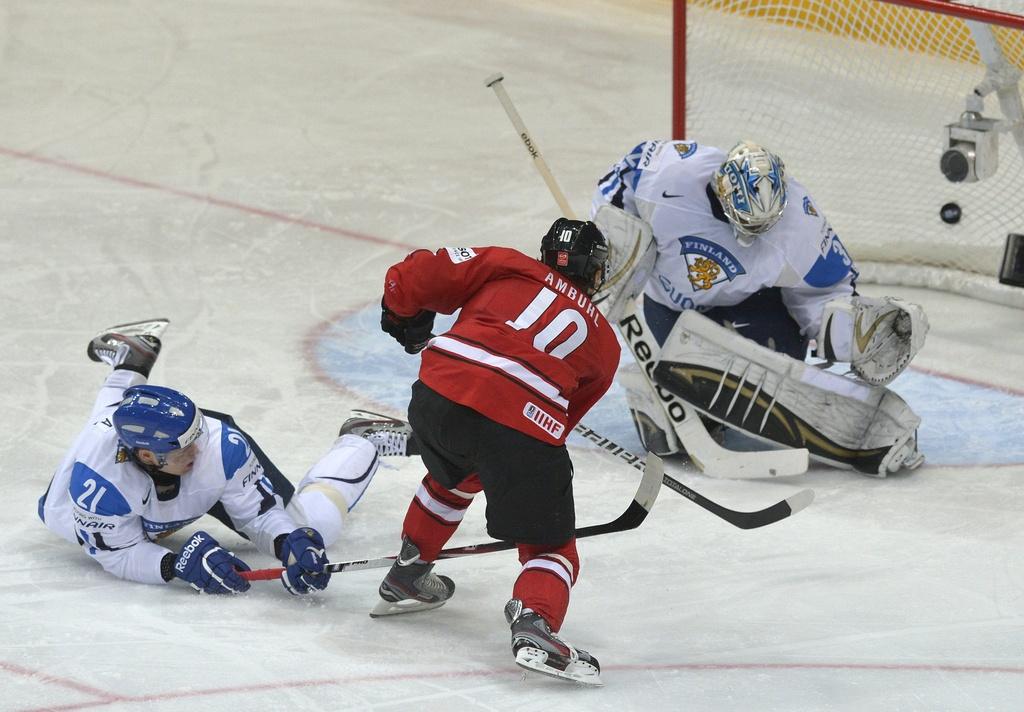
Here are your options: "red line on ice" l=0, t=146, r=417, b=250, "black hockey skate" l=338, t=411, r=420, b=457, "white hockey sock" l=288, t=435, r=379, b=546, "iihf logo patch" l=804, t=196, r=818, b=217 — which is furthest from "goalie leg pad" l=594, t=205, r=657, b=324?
"red line on ice" l=0, t=146, r=417, b=250

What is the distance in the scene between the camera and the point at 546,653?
10.4 feet

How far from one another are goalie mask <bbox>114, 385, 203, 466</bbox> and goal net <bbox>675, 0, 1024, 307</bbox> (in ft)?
10.2

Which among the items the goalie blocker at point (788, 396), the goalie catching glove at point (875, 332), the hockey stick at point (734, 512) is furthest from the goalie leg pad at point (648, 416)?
the hockey stick at point (734, 512)

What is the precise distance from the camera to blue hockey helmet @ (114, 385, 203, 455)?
11.6 feet

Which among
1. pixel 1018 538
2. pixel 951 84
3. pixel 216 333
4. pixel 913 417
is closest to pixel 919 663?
pixel 1018 538

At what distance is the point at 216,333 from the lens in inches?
225

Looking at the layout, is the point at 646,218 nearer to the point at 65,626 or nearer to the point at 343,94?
the point at 65,626

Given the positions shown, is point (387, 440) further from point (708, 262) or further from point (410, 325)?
point (708, 262)

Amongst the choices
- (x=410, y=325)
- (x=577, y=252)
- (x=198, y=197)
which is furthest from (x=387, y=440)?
(x=198, y=197)

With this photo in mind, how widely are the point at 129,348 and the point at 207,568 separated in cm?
104

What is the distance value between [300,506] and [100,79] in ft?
16.6

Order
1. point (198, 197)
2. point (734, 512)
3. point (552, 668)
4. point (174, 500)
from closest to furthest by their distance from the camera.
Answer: point (552, 668) < point (174, 500) < point (734, 512) < point (198, 197)

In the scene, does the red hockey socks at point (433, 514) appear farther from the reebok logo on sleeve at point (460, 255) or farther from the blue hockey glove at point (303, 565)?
the reebok logo on sleeve at point (460, 255)

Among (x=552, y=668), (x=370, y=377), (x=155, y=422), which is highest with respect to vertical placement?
(x=155, y=422)
